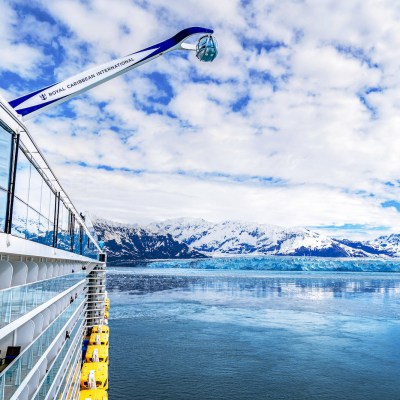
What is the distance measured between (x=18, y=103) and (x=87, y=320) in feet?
124

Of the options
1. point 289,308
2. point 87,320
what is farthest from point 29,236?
point 289,308

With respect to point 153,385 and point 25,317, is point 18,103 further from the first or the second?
point 153,385

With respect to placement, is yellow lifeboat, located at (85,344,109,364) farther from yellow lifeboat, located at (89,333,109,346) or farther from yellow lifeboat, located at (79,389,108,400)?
yellow lifeboat, located at (79,389,108,400)

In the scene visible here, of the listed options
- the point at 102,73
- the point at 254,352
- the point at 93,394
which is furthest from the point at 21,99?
the point at 254,352

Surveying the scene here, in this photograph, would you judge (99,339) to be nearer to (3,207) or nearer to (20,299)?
(20,299)

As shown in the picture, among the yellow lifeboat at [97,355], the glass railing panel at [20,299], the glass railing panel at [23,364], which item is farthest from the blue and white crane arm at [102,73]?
the yellow lifeboat at [97,355]

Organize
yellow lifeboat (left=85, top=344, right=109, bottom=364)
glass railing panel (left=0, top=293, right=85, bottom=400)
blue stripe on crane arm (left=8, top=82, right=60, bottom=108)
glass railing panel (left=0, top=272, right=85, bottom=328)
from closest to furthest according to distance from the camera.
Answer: glass railing panel (left=0, top=293, right=85, bottom=400), glass railing panel (left=0, top=272, right=85, bottom=328), blue stripe on crane arm (left=8, top=82, right=60, bottom=108), yellow lifeboat (left=85, top=344, right=109, bottom=364)

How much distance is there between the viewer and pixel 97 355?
3145 centimetres

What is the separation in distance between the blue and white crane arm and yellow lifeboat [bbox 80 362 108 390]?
62.7ft

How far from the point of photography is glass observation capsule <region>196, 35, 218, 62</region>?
15.1m

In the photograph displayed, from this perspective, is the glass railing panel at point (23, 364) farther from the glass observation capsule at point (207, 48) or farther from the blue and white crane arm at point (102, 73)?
the glass observation capsule at point (207, 48)

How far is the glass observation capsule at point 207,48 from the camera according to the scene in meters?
15.1

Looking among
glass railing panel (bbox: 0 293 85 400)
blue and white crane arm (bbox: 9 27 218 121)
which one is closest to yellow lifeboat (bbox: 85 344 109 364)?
glass railing panel (bbox: 0 293 85 400)

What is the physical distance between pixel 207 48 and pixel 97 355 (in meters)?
26.4
